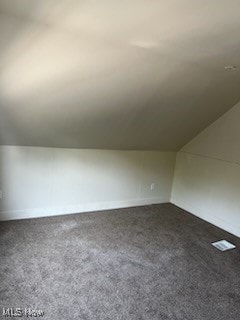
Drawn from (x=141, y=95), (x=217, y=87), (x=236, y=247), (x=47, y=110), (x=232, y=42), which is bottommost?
(x=236, y=247)

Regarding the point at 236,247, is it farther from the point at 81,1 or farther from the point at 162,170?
the point at 81,1

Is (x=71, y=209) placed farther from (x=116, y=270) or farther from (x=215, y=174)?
(x=215, y=174)

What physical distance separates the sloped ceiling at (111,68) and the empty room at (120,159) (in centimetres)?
1

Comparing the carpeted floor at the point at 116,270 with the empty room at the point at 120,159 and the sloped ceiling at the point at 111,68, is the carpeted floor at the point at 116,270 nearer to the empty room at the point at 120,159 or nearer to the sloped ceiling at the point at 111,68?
the empty room at the point at 120,159

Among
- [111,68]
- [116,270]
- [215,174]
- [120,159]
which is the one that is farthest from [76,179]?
[215,174]

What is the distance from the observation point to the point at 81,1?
1.35 meters

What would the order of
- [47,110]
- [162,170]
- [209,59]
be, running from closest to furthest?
[209,59] < [47,110] < [162,170]

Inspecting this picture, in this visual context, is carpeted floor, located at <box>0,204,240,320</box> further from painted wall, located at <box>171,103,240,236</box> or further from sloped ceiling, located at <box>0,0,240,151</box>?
sloped ceiling, located at <box>0,0,240,151</box>

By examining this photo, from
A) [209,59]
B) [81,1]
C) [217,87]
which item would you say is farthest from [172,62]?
[81,1]

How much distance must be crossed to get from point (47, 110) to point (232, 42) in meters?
1.71

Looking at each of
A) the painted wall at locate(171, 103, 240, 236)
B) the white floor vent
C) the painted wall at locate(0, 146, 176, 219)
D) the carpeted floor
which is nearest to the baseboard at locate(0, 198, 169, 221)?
the painted wall at locate(0, 146, 176, 219)

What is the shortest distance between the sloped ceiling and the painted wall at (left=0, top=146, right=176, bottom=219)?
0.22 metres

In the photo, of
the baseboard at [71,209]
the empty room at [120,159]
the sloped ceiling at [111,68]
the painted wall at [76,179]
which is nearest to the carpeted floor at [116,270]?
the empty room at [120,159]

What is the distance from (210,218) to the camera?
3643mm
